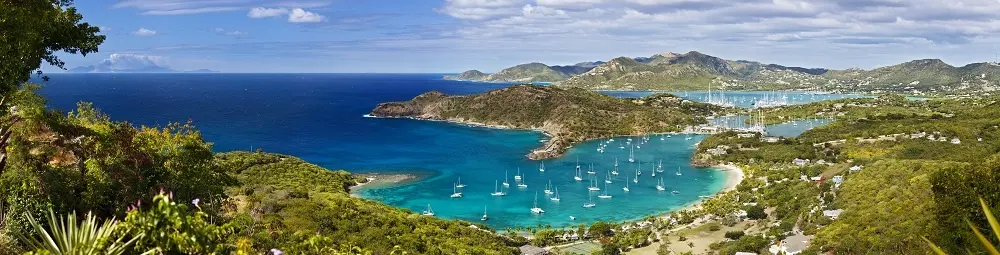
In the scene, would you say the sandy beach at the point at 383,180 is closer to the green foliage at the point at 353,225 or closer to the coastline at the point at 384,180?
the coastline at the point at 384,180

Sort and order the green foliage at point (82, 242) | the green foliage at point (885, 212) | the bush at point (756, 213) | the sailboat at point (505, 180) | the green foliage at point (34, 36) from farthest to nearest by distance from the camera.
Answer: the sailboat at point (505, 180), the bush at point (756, 213), the green foliage at point (885, 212), the green foliage at point (34, 36), the green foliage at point (82, 242)

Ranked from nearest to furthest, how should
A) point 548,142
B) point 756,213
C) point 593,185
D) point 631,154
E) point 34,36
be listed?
point 34,36
point 756,213
point 593,185
point 631,154
point 548,142

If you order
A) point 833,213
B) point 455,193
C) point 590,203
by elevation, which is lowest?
point 590,203

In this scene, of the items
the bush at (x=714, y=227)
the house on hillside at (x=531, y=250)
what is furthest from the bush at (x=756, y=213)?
the house on hillside at (x=531, y=250)

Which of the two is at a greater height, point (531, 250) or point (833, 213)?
point (833, 213)

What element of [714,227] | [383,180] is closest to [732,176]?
[714,227]

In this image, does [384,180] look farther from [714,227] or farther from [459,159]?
[714,227]
